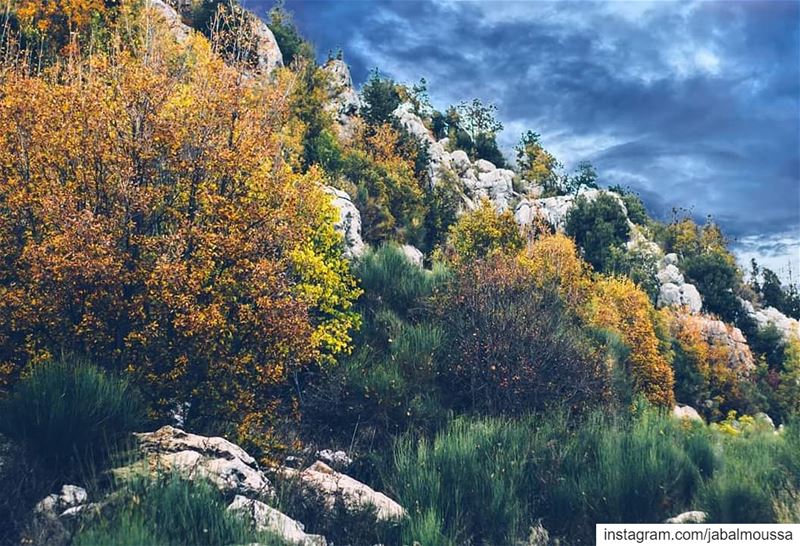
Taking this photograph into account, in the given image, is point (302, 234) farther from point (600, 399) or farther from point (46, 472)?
point (600, 399)

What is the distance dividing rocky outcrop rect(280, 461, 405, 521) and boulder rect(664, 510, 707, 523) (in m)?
3.95

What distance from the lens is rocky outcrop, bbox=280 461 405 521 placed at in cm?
966

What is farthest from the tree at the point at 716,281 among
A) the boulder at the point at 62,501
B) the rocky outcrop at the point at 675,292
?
the boulder at the point at 62,501

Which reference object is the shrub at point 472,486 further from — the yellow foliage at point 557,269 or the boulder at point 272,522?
the yellow foliage at point 557,269

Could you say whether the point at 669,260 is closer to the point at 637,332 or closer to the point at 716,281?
the point at 716,281

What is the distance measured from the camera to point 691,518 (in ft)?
30.9

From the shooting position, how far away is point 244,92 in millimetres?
14367

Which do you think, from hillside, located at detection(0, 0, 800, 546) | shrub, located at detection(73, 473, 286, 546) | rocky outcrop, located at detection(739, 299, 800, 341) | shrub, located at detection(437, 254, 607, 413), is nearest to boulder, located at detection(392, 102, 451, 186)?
hillside, located at detection(0, 0, 800, 546)

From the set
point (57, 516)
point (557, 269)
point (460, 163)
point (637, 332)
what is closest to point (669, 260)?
point (460, 163)

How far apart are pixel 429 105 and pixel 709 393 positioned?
39.2 metres

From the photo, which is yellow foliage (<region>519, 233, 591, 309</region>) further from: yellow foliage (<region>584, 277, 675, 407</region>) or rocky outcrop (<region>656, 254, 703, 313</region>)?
rocky outcrop (<region>656, 254, 703, 313</region>)

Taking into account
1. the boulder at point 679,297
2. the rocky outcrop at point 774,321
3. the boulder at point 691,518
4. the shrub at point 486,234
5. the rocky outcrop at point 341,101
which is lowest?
the boulder at point 691,518

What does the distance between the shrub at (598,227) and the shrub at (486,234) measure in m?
19.7

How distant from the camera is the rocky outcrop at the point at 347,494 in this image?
966 centimetres
